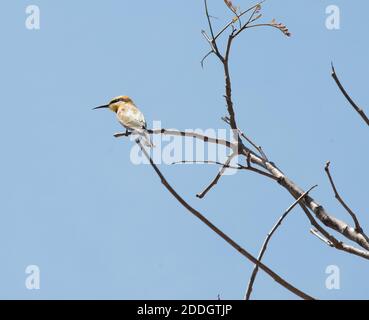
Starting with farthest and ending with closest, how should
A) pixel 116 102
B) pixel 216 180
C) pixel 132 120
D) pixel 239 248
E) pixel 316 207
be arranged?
pixel 116 102 < pixel 132 120 < pixel 216 180 < pixel 316 207 < pixel 239 248

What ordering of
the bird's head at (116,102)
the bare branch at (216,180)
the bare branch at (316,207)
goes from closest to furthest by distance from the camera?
1. the bare branch at (316,207)
2. the bare branch at (216,180)
3. the bird's head at (116,102)

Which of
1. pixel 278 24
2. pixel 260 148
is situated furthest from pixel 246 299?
pixel 278 24

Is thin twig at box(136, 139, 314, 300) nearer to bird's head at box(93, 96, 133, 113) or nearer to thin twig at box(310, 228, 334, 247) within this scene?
thin twig at box(310, 228, 334, 247)

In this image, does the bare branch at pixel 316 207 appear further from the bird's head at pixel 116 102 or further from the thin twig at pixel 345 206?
the bird's head at pixel 116 102

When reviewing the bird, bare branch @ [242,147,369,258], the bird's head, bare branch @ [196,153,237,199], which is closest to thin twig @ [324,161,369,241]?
bare branch @ [242,147,369,258]

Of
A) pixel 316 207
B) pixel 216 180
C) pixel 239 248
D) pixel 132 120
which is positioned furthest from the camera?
pixel 132 120

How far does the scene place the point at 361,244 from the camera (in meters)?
2.24

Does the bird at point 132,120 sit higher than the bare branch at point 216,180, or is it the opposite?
the bird at point 132,120

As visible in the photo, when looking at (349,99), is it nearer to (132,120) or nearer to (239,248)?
(239,248)

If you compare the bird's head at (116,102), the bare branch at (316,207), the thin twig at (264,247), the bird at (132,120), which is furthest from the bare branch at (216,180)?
the bird's head at (116,102)

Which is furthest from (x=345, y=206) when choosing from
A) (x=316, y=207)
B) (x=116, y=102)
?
(x=116, y=102)
